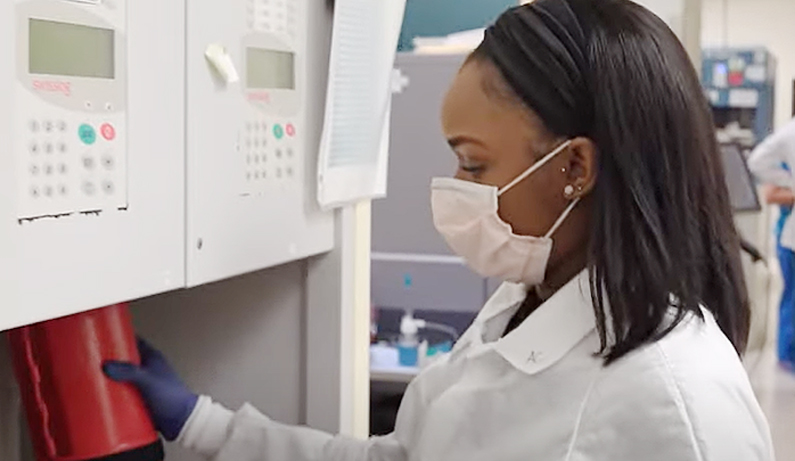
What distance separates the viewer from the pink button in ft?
2.78

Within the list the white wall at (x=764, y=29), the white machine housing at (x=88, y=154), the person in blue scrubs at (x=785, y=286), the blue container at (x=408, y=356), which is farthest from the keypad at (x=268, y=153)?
the white wall at (x=764, y=29)

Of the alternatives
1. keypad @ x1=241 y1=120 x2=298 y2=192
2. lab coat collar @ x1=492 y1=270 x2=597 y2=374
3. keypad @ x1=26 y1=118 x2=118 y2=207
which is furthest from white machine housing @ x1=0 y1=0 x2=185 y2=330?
lab coat collar @ x1=492 y1=270 x2=597 y2=374

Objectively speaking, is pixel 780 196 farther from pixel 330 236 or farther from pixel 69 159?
pixel 69 159

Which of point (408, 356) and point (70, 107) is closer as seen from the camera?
point (70, 107)

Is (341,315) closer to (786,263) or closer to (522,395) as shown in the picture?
(522,395)

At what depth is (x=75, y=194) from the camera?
0.81m

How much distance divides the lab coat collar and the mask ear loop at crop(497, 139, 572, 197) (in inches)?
4.7

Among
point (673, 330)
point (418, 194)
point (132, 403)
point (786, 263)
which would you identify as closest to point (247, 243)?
point (132, 403)

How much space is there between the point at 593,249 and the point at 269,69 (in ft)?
1.27

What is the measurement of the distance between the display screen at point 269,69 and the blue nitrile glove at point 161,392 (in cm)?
33

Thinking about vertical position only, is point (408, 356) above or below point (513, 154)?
below

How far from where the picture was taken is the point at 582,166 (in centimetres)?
111

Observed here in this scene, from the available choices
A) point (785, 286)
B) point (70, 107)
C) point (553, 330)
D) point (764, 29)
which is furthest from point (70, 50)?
point (764, 29)

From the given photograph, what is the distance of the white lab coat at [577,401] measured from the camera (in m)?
1.02
